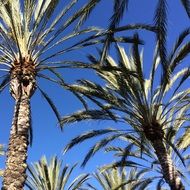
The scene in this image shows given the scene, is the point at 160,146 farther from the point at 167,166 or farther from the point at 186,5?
the point at 186,5

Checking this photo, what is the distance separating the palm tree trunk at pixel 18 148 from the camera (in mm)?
10258

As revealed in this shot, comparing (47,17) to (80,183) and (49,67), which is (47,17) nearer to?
(49,67)

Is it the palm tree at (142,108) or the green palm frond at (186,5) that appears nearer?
the green palm frond at (186,5)

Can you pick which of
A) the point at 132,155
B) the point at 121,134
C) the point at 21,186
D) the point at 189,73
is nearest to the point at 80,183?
the point at 132,155

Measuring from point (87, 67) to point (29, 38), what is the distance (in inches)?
84.9

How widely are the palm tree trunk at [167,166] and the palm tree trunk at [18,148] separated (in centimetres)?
729

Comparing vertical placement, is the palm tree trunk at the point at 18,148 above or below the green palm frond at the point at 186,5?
below

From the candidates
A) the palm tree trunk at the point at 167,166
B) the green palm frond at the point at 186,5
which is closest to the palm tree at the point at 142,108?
the palm tree trunk at the point at 167,166

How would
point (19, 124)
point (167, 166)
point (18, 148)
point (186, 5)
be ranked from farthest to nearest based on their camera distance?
point (167, 166), point (19, 124), point (18, 148), point (186, 5)

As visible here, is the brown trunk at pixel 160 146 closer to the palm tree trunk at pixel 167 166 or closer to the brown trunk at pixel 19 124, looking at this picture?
the palm tree trunk at pixel 167 166

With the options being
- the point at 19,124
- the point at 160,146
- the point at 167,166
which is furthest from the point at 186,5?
the point at 167,166

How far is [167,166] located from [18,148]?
8330 mm

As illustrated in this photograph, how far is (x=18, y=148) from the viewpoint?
10922mm

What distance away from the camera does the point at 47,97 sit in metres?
14.7
